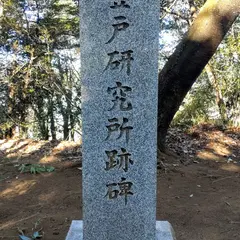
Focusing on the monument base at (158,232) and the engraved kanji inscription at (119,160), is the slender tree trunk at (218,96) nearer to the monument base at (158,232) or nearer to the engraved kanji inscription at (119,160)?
the monument base at (158,232)

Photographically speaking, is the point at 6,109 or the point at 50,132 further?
the point at 50,132

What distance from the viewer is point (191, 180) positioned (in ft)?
14.4

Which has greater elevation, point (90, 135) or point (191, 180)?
point (90, 135)

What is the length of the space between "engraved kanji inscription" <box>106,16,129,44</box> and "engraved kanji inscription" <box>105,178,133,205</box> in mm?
1007

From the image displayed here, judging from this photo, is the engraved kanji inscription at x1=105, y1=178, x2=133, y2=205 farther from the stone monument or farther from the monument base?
the monument base

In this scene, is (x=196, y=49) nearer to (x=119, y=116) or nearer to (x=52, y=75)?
(x=119, y=116)

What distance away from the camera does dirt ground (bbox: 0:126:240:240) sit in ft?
10.7

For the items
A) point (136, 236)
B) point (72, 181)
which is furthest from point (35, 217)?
point (136, 236)

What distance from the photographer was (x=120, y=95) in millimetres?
2316

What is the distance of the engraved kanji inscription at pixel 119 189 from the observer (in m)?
2.44

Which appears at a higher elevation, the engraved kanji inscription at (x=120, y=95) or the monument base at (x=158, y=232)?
the engraved kanji inscription at (x=120, y=95)

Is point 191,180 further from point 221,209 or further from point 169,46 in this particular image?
point 169,46

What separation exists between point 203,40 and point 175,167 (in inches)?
70.1

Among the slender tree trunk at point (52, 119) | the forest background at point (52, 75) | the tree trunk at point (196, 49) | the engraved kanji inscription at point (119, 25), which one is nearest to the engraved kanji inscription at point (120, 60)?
the engraved kanji inscription at point (119, 25)
